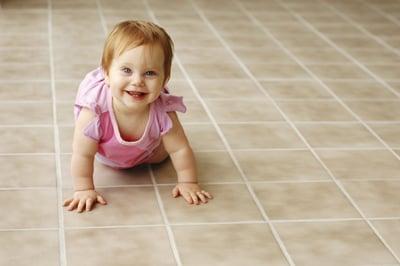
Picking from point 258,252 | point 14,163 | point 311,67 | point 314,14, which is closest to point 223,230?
point 258,252

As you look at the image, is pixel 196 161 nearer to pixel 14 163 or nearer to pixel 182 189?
pixel 182 189

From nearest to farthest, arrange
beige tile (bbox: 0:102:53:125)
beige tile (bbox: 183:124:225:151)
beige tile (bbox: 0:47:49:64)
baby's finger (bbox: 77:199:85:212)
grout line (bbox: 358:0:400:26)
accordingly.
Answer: baby's finger (bbox: 77:199:85:212), beige tile (bbox: 183:124:225:151), beige tile (bbox: 0:102:53:125), beige tile (bbox: 0:47:49:64), grout line (bbox: 358:0:400:26)

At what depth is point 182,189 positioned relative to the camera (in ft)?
6.41

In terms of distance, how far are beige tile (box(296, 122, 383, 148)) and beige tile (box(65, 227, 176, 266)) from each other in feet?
2.39

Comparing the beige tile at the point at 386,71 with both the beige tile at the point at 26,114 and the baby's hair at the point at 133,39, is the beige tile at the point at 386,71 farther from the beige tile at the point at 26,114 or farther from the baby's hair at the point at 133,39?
the baby's hair at the point at 133,39

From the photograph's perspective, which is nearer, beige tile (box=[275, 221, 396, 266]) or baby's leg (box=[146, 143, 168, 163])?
beige tile (box=[275, 221, 396, 266])

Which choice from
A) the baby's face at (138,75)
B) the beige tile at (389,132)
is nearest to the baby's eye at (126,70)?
the baby's face at (138,75)

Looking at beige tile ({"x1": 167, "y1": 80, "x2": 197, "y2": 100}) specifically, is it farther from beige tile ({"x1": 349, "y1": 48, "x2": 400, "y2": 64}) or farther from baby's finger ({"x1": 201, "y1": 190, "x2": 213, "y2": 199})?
beige tile ({"x1": 349, "y1": 48, "x2": 400, "y2": 64})

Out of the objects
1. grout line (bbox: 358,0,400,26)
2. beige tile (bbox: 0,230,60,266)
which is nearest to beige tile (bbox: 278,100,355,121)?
beige tile (bbox: 0,230,60,266)

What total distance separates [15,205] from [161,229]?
35cm

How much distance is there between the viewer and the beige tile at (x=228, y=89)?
8.82 feet

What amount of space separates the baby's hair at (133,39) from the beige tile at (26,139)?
42 centimetres

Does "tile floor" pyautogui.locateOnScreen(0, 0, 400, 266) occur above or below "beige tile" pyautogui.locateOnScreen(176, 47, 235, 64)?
above

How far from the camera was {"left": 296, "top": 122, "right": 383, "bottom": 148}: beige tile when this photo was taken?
2332mm
